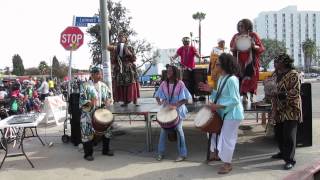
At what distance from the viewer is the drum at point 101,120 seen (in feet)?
28.0

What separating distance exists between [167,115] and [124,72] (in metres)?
2.82

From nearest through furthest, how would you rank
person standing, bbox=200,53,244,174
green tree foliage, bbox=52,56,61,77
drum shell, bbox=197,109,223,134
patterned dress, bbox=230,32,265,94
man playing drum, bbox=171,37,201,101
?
1. person standing, bbox=200,53,244,174
2. drum shell, bbox=197,109,223,134
3. patterned dress, bbox=230,32,265,94
4. man playing drum, bbox=171,37,201,101
5. green tree foliage, bbox=52,56,61,77

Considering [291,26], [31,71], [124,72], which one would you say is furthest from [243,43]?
[31,71]

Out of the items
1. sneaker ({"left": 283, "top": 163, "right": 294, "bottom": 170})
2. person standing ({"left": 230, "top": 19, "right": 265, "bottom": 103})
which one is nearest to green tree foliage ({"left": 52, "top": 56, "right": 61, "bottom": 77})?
person standing ({"left": 230, "top": 19, "right": 265, "bottom": 103})

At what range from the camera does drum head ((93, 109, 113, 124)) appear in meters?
8.53

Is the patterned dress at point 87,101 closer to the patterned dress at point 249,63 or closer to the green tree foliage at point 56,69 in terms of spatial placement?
the patterned dress at point 249,63

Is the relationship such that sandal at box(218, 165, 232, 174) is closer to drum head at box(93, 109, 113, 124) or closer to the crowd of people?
drum head at box(93, 109, 113, 124)

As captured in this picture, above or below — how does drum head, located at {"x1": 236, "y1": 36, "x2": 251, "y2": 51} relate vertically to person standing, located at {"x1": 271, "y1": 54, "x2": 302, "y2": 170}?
above

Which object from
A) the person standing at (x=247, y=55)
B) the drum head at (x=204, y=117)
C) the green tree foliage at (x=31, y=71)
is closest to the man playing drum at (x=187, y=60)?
the person standing at (x=247, y=55)

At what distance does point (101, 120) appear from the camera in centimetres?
853

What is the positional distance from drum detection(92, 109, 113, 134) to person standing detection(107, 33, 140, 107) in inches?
83.5

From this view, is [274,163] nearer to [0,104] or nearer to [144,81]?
[0,104]

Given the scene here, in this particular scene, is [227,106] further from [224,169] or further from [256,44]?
[256,44]

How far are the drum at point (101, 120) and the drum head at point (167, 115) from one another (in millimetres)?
926
